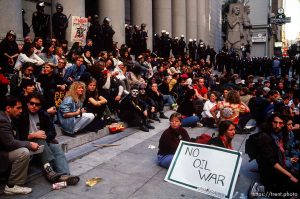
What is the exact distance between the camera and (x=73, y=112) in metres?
7.31

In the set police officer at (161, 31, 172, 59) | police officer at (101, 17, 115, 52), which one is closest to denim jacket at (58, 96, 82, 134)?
police officer at (101, 17, 115, 52)

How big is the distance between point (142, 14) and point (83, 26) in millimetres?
10495

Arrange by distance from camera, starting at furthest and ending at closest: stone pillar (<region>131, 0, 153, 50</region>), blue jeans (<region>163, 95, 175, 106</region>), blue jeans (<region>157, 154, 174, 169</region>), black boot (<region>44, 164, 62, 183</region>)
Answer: stone pillar (<region>131, 0, 153, 50</region>)
blue jeans (<region>163, 95, 175, 106</region>)
blue jeans (<region>157, 154, 174, 169</region>)
black boot (<region>44, 164, 62, 183</region>)

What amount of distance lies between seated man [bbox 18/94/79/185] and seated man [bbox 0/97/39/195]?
0.30m

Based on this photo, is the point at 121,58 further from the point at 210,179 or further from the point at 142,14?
the point at 210,179

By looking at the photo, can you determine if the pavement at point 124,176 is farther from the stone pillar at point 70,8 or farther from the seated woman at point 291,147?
the stone pillar at point 70,8

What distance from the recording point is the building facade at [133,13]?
390 inches

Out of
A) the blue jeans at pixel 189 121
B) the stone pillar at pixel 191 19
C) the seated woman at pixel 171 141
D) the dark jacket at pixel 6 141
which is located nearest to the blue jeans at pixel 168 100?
the blue jeans at pixel 189 121

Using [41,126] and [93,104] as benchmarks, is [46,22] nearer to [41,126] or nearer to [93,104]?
[93,104]

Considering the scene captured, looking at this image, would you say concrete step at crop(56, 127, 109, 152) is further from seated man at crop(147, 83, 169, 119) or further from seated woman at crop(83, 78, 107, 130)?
seated man at crop(147, 83, 169, 119)

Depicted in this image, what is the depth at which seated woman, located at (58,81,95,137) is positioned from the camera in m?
7.29

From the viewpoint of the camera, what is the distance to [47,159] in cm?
540

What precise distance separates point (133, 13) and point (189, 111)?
38.1 ft

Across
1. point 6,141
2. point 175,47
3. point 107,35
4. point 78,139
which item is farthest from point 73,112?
point 175,47
